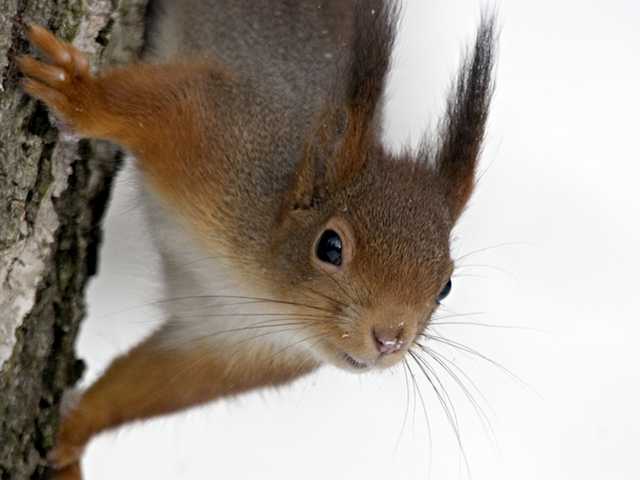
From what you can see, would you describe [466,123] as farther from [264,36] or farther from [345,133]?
[264,36]

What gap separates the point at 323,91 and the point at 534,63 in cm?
112

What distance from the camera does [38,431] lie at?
2121mm

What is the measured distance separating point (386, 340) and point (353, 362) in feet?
0.35

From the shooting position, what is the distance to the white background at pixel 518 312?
287 centimetres

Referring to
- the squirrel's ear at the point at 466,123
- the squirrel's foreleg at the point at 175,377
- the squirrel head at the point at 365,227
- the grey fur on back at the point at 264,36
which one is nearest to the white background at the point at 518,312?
the squirrel's foreleg at the point at 175,377

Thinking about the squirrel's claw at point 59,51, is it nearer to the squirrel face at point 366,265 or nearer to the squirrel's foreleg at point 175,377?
the squirrel face at point 366,265

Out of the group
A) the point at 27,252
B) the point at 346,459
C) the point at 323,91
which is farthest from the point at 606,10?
the point at 27,252

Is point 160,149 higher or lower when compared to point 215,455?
higher

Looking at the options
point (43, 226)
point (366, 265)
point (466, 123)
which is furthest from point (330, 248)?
point (43, 226)

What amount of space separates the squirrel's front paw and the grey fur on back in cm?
34

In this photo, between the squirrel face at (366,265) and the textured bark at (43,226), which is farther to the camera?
the squirrel face at (366,265)

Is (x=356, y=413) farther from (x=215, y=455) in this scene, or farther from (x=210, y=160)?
(x=210, y=160)

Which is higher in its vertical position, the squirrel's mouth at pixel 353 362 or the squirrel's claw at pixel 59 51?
the squirrel's claw at pixel 59 51

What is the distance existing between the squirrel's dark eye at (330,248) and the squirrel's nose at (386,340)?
16cm
